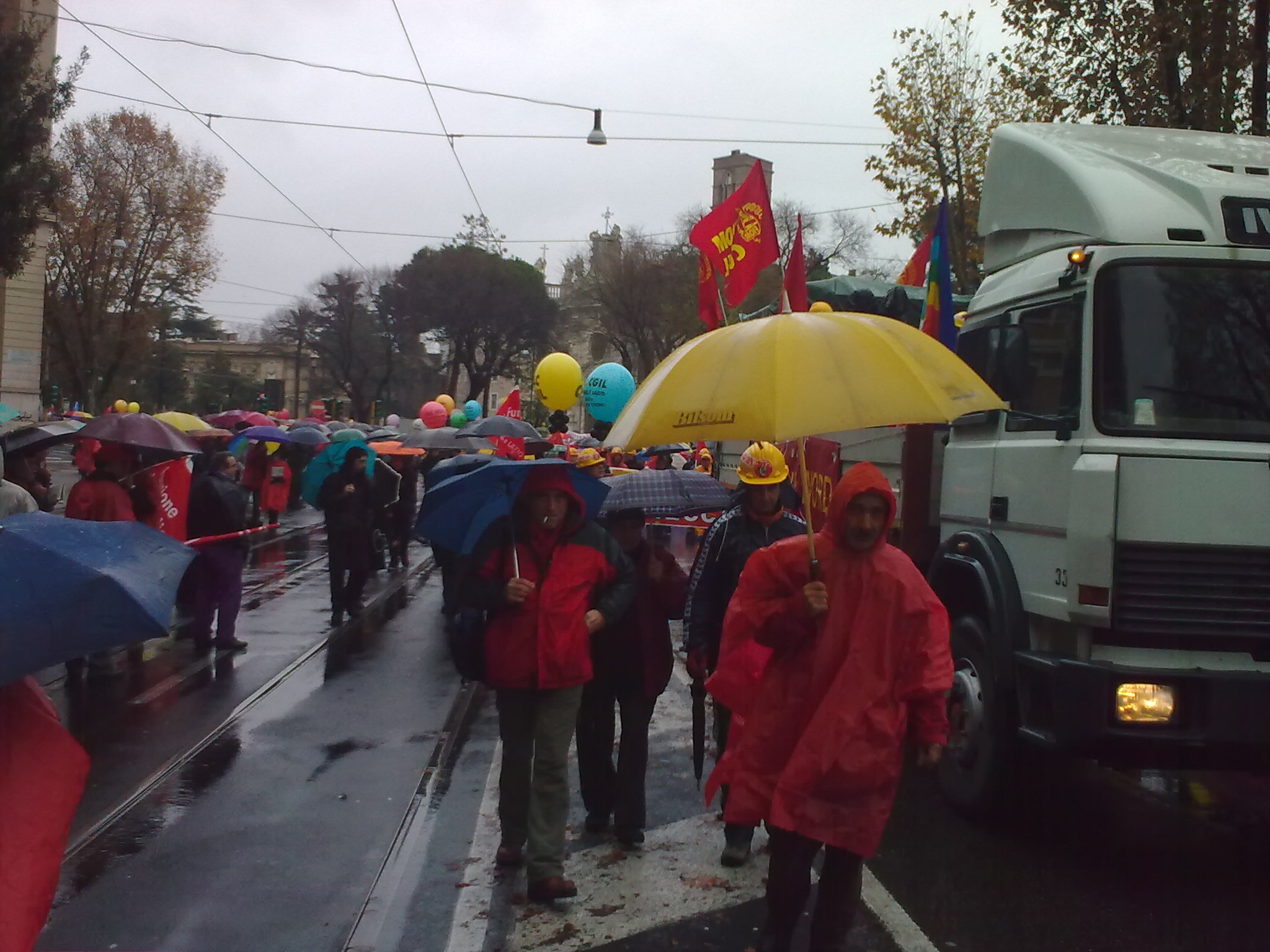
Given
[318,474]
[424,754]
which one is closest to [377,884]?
[424,754]

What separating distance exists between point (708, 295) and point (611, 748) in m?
4.87

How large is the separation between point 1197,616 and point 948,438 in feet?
7.06

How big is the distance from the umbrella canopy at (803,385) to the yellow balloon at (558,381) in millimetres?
11864

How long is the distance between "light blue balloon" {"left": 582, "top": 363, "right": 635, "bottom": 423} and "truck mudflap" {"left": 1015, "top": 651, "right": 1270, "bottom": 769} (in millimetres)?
11304

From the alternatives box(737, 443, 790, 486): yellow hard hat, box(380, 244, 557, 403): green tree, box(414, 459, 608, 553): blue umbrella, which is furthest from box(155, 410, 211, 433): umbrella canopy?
box(380, 244, 557, 403): green tree

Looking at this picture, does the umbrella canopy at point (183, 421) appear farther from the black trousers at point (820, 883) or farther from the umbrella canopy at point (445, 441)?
the black trousers at point (820, 883)

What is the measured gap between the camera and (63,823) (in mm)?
2713

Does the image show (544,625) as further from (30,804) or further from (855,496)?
(30,804)

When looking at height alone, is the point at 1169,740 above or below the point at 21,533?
below

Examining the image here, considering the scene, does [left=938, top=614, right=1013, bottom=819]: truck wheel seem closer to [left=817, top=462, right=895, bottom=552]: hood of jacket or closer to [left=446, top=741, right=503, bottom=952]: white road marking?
[left=817, top=462, right=895, bottom=552]: hood of jacket

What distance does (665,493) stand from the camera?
5797mm

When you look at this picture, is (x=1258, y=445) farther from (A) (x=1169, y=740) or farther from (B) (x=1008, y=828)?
(B) (x=1008, y=828)

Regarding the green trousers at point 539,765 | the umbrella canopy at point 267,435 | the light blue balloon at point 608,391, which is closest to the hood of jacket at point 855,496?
the green trousers at point 539,765

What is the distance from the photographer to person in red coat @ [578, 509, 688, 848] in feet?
18.0
